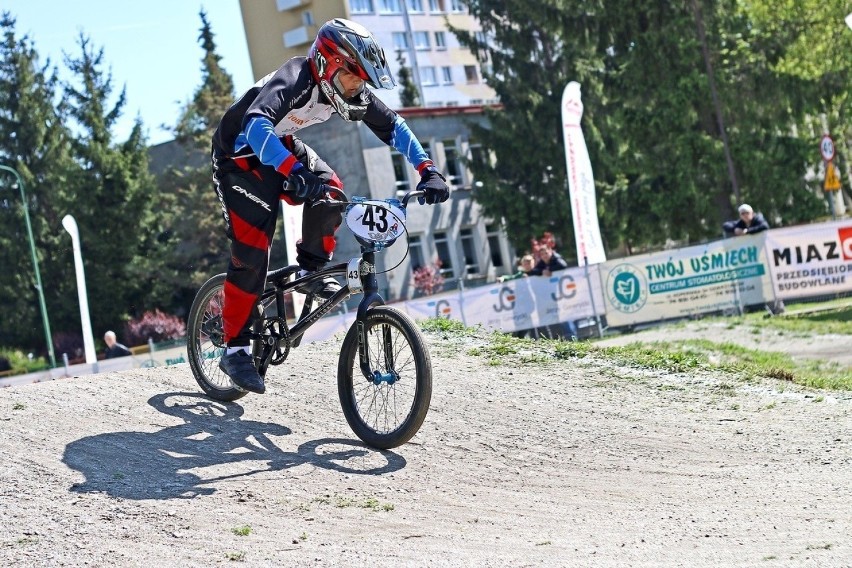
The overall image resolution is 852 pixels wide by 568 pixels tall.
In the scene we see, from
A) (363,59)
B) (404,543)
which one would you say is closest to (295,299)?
(363,59)

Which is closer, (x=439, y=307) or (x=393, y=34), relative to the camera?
(x=439, y=307)

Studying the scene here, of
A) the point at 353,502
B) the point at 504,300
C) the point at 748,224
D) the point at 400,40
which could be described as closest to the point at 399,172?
the point at 400,40

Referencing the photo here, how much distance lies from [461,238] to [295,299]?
45.6 m

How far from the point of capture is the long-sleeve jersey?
249 inches

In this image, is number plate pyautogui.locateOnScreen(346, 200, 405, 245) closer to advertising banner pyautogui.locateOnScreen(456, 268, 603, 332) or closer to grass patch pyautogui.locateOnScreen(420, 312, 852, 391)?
grass patch pyautogui.locateOnScreen(420, 312, 852, 391)

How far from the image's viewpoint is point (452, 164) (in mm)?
53031

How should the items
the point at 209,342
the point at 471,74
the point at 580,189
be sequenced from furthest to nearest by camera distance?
1. the point at 471,74
2. the point at 580,189
3. the point at 209,342

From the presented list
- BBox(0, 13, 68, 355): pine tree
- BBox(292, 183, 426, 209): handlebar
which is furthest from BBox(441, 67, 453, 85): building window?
BBox(292, 183, 426, 209): handlebar

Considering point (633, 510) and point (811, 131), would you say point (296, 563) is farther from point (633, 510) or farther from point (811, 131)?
point (811, 131)

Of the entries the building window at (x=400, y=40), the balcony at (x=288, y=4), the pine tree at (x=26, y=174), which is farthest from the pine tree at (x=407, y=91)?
the pine tree at (x=26, y=174)

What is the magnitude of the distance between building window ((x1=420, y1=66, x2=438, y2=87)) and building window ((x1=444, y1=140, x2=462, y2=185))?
2155 cm

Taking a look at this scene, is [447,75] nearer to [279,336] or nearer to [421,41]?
[421,41]

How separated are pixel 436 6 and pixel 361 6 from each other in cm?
727

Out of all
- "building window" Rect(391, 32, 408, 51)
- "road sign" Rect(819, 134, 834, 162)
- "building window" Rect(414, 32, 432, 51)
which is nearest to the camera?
"road sign" Rect(819, 134, 834, 162)
